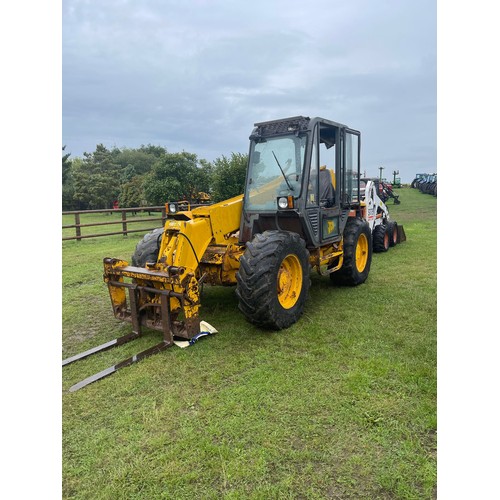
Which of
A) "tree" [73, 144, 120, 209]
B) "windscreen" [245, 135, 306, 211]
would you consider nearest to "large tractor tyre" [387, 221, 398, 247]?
"windscreen" [245, 135, 306, 211]

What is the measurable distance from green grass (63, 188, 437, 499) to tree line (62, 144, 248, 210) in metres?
11.6

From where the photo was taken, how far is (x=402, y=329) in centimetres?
464

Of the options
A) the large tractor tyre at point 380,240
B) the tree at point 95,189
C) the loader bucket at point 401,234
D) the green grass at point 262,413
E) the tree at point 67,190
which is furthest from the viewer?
the tree at point 67,190

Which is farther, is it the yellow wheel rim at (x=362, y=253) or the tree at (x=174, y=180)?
the tree at (x=174, y=180)

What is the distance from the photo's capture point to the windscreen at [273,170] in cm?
527

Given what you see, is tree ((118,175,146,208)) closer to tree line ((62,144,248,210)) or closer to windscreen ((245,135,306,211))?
tree line ((62,144,248,210))

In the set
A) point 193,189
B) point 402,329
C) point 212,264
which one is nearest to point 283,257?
point 212,264

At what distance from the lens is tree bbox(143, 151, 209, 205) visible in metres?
20.1

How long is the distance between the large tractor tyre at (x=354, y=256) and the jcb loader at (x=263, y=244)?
0.02 m

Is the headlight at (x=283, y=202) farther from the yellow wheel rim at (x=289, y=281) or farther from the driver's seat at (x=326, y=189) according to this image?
the driver's seat at (x=326, y=189)

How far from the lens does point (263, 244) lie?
444 cm

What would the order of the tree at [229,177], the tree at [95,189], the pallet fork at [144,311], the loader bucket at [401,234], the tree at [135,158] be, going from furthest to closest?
the tree at [135,158] < the tree at [95,189] < the tree at [229,177] < the loader bucket at [401,234] < the pallet fork at [144,311]

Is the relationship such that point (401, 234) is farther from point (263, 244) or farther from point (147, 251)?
point (147, 251)

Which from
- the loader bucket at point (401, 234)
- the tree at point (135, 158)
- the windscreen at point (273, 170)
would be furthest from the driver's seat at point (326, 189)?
the tree at point (135, 158)
